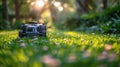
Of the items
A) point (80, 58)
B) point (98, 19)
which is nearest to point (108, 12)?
point (98, 19)

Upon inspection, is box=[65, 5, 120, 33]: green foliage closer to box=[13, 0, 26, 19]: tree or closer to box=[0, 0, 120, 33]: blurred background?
box=[0, 0, 120, 33]: blurred background

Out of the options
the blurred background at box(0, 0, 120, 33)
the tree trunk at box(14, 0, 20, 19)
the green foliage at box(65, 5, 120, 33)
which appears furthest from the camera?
the tree trunk at box(14, 0, 20, 19)

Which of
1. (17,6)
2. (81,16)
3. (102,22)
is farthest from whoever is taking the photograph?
(17,6)

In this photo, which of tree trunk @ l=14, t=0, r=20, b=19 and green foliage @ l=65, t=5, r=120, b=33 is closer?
green foliage @ l=65, t=5, r=120, b=33

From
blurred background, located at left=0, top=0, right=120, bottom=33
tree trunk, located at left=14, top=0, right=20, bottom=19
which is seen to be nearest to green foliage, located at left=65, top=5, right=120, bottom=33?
blurred background, located at left=0, top=0, right=120, bottom=33

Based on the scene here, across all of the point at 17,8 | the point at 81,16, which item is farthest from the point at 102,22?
the point at 17,8

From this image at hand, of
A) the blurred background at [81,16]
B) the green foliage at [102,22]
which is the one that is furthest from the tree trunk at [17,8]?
the green foliage at [102,22]

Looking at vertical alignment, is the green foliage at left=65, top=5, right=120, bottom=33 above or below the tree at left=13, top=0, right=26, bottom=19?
below

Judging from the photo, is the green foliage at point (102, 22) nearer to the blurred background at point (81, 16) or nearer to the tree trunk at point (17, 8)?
the blurred background at point (81, 16)

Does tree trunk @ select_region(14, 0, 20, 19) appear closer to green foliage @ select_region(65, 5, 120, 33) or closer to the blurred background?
the blurred background

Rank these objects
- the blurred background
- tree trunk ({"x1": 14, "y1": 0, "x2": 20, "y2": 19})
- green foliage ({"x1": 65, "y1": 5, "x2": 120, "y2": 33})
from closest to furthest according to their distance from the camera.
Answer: green foliage ({"x1": 65, "y1": 5, "x2": 120, "y2": 33}) < the blurred background < tree trunk ({"x1": 14, "y1": 0, "x2": 20, "y2": 19})

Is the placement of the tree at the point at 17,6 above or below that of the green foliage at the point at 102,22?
above

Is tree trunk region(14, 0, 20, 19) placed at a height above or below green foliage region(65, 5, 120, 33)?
above

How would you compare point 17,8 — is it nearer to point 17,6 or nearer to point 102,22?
point 17,6
